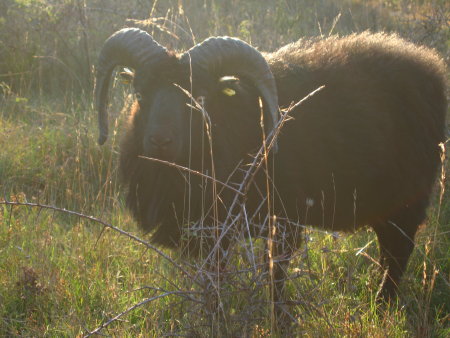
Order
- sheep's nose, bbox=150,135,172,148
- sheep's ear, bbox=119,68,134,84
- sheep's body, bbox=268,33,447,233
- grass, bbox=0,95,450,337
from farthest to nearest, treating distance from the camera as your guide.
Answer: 1. sheep's ear, bbox=119,68,134,84
2. sheep's body, bbox=268,33,447,233
3. sheep's nose, bbox=150,135,172,148
4. grass, bbox=0,95,450,337

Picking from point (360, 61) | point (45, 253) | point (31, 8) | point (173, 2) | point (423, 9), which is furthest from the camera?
point (423, 9)

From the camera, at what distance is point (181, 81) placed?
4621mm

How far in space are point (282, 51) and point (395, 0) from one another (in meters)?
7.99

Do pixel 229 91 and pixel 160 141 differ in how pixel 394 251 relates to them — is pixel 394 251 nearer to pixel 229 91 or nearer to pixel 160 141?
pixel 229 91

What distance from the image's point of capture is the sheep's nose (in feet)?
14.2

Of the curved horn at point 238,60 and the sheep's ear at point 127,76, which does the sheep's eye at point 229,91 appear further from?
the sheep's ear at point 127,76

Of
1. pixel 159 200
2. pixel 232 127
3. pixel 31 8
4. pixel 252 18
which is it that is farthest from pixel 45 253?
pixel 252 18

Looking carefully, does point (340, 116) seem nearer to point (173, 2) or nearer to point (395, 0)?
point (173, 2)

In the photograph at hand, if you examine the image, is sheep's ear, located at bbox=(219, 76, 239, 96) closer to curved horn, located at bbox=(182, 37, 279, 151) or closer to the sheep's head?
the sheep's head

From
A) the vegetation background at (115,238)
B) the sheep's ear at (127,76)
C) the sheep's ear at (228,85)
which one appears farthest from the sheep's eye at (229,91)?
the vegetation background at (115,238)

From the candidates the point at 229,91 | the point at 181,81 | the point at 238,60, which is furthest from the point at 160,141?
the point at 238,60

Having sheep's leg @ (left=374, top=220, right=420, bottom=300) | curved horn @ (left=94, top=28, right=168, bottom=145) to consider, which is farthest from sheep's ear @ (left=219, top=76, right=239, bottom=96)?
sheep's leg @ (left=374, top=220, right=420, bottom=300)

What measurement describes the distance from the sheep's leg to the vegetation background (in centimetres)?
11

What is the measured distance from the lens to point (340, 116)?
16.3ft
